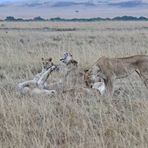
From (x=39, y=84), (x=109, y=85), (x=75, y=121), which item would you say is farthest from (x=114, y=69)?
(x=75, y=121)

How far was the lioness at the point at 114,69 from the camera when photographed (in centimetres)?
1041

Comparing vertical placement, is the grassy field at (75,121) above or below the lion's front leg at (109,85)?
above

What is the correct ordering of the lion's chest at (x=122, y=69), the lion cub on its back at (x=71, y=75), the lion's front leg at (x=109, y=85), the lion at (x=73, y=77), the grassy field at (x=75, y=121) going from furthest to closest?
1. the lion cub on its back at (x=71, y=75)
2. the lion's chest at (x=122, y=69)
3. the lion at (x=73, y=77)
4. the lion's front leg at (x=109, y=85)
5. the grassy field at (x=75, y=121)

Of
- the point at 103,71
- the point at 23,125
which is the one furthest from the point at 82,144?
the point at 103,71

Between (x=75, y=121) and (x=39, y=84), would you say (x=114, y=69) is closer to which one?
(x=39, y=84)

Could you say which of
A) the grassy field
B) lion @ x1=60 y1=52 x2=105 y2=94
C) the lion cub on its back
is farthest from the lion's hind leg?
the lion cub on its back

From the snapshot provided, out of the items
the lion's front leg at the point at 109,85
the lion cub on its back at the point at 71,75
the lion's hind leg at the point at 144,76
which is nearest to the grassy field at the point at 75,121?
the lion's front leg at the point at 109,85

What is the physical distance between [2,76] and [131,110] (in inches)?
196

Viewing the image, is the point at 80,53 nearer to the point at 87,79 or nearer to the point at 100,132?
the point at 87,79

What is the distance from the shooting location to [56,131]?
675 cm

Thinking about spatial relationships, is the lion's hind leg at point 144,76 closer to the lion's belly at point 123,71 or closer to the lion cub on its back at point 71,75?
the lion's belly at point 123,71

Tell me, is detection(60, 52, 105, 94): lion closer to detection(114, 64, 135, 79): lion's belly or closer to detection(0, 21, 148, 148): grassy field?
detection(114, 64, 135, 79): lion's belly

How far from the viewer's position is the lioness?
1041 cm

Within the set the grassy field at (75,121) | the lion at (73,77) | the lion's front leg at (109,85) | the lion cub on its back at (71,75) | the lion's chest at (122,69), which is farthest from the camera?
the lion cub on its back at (71,75)
